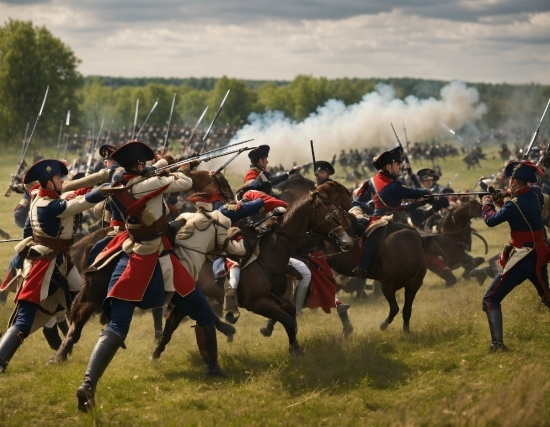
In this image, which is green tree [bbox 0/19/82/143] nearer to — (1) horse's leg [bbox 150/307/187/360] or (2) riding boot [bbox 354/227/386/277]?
(2) riding boot [bbox 354/227/386/277]

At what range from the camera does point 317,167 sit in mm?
13094

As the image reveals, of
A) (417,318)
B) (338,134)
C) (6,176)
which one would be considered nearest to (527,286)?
(417,318)

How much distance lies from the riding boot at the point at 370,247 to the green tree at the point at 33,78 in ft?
182

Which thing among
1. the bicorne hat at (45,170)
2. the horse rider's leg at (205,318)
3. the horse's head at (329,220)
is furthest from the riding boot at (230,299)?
the bicorne hat at (45,170)

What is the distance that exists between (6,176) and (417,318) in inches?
1587

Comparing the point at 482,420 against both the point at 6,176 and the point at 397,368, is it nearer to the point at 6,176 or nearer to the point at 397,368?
the point at 397,368

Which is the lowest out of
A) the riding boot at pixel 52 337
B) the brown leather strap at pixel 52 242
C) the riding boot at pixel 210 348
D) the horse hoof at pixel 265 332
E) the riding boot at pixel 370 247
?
the horse hoof at pixel 265 332

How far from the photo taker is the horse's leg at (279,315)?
9203 mm

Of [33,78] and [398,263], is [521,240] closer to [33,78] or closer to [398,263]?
[398,263]

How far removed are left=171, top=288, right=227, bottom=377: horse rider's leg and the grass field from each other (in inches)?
5.9

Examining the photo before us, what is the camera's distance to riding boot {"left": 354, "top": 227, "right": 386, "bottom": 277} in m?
10.8

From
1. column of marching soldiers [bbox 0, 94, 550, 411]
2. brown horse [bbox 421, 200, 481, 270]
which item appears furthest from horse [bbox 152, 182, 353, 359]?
brown horse [bbox 421, 200, 481, 270]

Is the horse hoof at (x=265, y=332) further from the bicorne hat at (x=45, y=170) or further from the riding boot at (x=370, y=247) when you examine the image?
the bicorne hat at (x=45, y=170)

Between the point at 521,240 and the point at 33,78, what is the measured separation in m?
60.9
